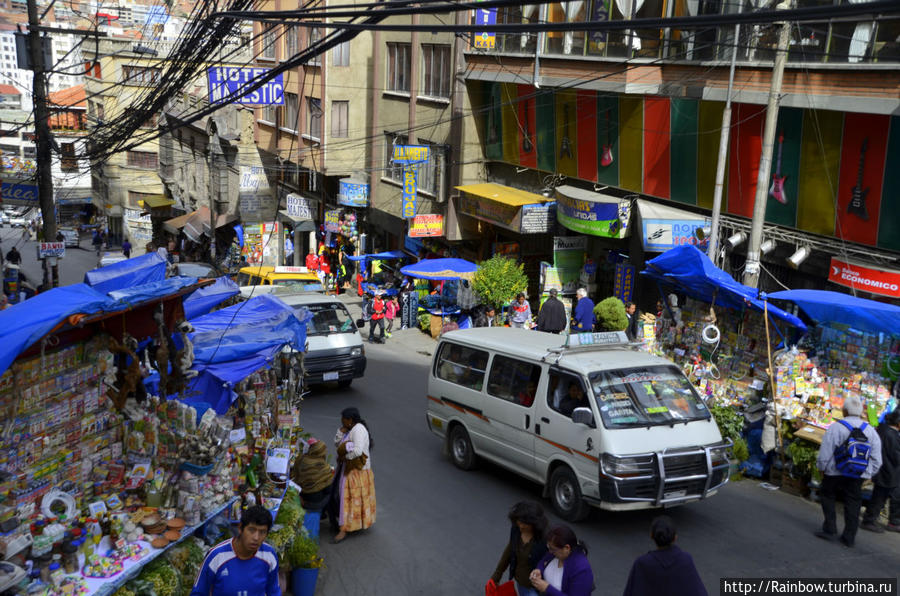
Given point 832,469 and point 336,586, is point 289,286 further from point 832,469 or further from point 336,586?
point 832,469

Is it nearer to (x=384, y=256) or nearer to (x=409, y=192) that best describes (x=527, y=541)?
(x=409, y=192)

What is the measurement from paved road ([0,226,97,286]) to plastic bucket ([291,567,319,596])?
29937 millimetres

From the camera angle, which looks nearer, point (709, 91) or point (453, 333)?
point (453, 333)

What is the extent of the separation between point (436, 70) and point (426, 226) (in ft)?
17.3

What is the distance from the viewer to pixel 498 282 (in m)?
20.9

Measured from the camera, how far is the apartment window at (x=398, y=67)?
28703 millimetres

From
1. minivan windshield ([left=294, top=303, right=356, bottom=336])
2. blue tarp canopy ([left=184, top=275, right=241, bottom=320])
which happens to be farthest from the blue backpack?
minivan windshield ([left=294, top=303, right=356, bottom=336])

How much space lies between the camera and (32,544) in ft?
18.9

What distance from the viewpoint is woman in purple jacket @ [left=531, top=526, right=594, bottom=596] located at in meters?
5.64

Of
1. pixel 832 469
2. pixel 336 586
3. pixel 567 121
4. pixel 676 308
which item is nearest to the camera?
pixel 336 586

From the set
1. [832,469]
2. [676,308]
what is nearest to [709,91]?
[676,308]

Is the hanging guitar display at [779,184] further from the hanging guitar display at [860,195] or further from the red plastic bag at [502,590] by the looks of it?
the red plastic bag at [502,590]

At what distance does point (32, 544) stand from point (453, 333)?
24.8 feet

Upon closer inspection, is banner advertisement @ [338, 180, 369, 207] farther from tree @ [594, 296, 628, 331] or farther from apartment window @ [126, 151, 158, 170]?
apartment window @ [126, 151, 158, 170]
